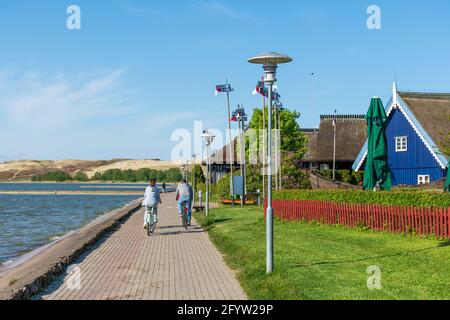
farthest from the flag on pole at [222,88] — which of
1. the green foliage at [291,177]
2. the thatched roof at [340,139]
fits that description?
the thatched roof at [340,139]

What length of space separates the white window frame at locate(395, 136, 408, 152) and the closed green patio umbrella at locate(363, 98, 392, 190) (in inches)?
543

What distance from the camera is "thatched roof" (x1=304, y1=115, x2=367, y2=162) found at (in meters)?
52.1

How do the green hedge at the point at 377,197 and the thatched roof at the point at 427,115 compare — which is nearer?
the green hedge at the point at 377,197

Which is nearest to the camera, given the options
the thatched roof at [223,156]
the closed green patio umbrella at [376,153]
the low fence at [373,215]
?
the low fence at [373,215]

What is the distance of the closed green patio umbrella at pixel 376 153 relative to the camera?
1983 centimetres

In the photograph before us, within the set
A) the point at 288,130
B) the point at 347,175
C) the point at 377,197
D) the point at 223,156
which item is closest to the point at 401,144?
the point at 347,175

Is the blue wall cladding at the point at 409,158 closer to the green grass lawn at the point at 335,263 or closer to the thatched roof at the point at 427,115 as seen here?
the thatched roof at the point at 427,115

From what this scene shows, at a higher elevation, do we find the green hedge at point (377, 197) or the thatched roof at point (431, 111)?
the thatched roof at point (431, 111)

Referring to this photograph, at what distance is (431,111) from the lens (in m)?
34.7

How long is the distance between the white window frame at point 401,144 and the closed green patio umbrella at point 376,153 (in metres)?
13.8

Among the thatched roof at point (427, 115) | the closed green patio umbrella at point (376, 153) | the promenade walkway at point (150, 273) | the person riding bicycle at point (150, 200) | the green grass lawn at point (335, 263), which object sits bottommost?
the promenade walkway at point (150, 273)

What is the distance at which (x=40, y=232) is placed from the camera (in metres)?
25.5
